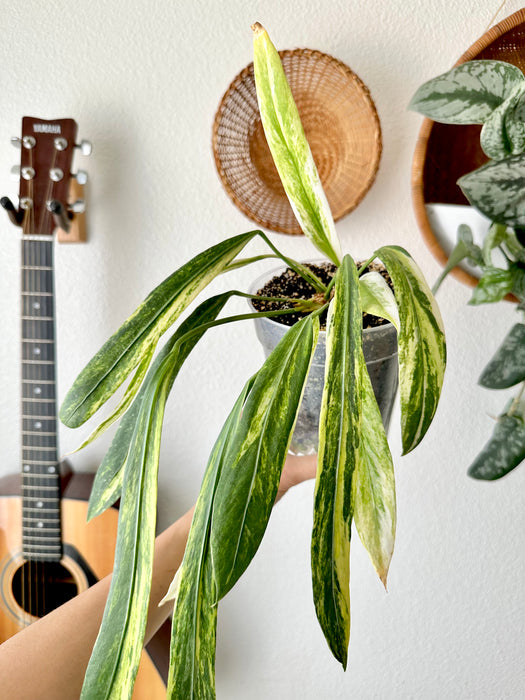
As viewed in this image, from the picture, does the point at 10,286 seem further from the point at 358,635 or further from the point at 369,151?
the point at 358,635

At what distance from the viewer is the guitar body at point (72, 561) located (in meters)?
1.14

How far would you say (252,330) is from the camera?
1259 millimetres

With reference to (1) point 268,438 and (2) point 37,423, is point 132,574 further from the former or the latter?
(2) point 37,423

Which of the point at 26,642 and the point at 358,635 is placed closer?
the point at 26,642

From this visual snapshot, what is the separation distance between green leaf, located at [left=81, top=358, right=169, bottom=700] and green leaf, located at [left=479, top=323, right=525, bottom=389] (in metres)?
0.38

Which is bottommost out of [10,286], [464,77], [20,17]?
[10,286]

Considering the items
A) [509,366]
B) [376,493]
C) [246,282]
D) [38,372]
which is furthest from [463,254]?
[38,372]

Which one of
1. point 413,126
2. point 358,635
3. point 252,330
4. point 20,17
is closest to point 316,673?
point 358,635

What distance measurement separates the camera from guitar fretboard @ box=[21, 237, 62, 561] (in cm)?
110

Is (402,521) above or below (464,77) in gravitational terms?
below

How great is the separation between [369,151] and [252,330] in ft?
1.34

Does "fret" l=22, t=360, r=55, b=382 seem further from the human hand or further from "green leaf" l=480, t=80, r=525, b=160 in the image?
"green leaf" l=480, t=80, r=525, b=160

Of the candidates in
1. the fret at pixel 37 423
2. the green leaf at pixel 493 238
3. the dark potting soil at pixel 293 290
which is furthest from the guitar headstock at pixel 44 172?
the green leaf at pixel 493 238

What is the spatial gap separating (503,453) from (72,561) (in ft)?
2.75
